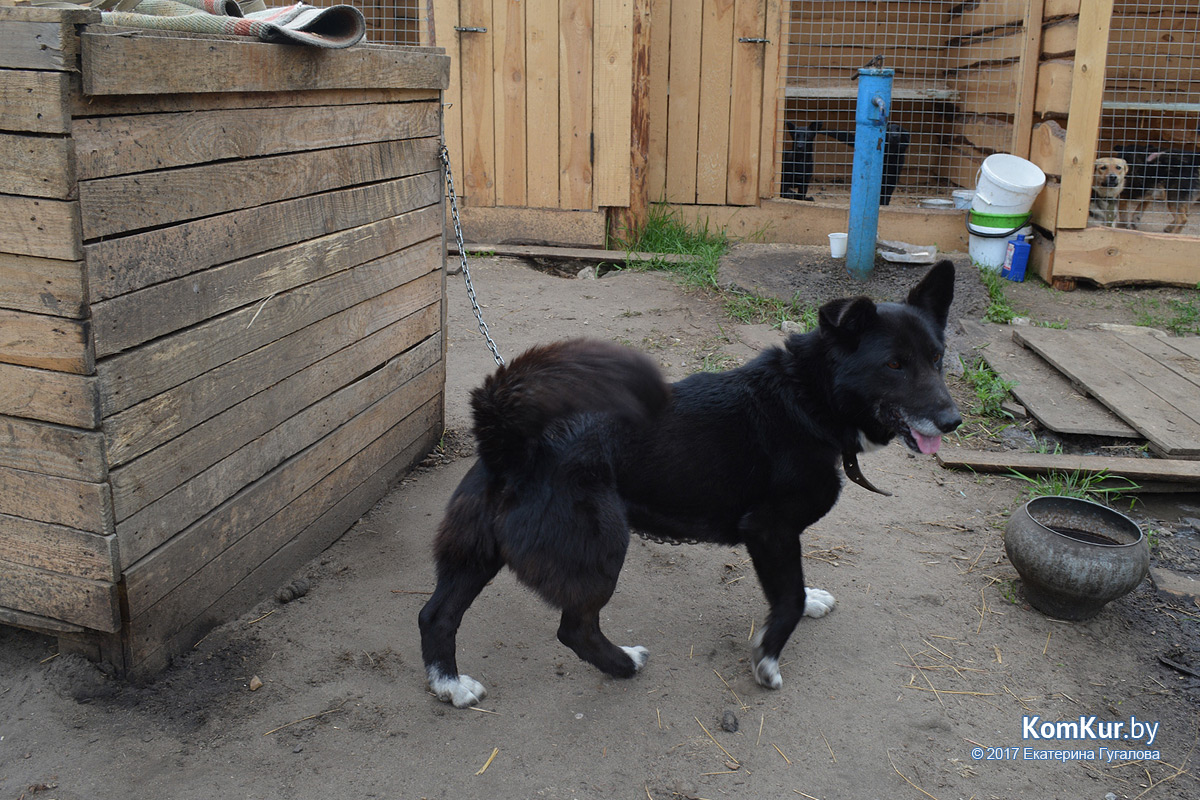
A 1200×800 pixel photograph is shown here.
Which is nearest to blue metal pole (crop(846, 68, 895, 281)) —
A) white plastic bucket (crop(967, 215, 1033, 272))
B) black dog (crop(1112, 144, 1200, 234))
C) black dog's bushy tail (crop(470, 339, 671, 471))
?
white plastic bucket (crop(967, 215, 1033, 272))

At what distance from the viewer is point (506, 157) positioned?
7680mm

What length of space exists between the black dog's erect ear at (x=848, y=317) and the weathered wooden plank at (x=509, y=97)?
5450 millimetres

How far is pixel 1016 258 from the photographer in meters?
7.03

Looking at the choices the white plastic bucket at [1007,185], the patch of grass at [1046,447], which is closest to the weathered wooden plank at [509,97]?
the white plastic bucket at [1007,185]

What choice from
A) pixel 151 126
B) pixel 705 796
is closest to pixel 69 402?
pixel 151 126

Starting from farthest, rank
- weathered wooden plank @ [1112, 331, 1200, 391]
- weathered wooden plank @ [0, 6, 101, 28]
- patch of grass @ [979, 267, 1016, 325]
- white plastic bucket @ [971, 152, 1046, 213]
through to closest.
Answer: white plastic bucket @ [971, 152, 1046, 213], patch of grass @ [979, 267, 1016, 325], weathered wooden plank @ [1112, 331, 1200, 391], weathered wooden plank @ [0, 6, 101, 28]

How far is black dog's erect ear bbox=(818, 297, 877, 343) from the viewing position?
260 cm

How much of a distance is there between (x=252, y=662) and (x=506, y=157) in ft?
18.9

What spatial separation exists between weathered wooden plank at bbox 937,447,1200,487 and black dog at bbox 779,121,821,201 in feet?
14.8

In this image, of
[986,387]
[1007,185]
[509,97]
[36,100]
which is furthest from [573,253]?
[36,100]

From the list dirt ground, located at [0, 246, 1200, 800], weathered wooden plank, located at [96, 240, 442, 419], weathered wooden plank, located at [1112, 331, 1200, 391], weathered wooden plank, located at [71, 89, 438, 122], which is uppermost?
weathered wooden plank, located at [71, 89, 438, 122]

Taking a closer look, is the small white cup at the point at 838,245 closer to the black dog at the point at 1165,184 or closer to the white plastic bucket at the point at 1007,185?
the white plastic bucket at the point at 1007,185

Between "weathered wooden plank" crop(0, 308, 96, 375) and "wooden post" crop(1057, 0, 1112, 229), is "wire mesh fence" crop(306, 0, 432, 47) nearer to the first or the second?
"wooden post" crop(1057, 0, 1112, 229)

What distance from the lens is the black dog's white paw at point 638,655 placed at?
107 inches
